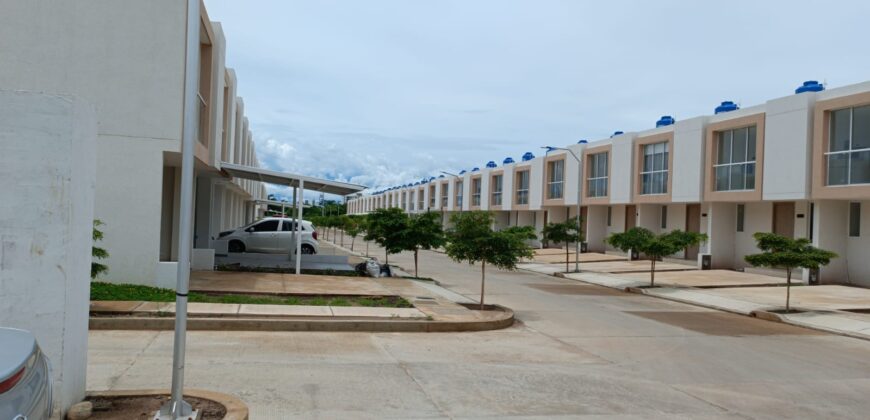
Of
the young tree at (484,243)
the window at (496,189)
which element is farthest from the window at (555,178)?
the young tree at (484,243)

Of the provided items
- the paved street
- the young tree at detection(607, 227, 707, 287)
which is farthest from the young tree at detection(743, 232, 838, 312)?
the young tree at detection(607, 227, 707, 287)

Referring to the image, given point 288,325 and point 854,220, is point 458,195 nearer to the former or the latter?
point 854,220

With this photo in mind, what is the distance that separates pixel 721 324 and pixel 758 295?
7.08 metres

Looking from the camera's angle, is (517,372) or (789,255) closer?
(517,372)

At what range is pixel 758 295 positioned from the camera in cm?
2270

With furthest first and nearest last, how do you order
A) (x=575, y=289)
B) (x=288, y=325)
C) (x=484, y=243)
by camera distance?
(x=575, y=289) < (x=484, y=243) < (x=288, y=325)

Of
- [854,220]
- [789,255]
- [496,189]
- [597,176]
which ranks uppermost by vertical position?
[597,176]

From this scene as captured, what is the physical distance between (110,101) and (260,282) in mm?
6003

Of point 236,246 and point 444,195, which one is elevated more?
point 444,195

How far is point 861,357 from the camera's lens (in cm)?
1260

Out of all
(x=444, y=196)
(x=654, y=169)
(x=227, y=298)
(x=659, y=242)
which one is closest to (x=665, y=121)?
(x=654, y=169)

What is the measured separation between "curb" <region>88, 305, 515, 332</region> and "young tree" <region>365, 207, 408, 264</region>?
9871mm

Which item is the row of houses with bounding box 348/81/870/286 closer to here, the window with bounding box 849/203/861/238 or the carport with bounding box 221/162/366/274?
the window with bounding box 849/203/861/238

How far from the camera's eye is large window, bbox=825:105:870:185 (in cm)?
2348
